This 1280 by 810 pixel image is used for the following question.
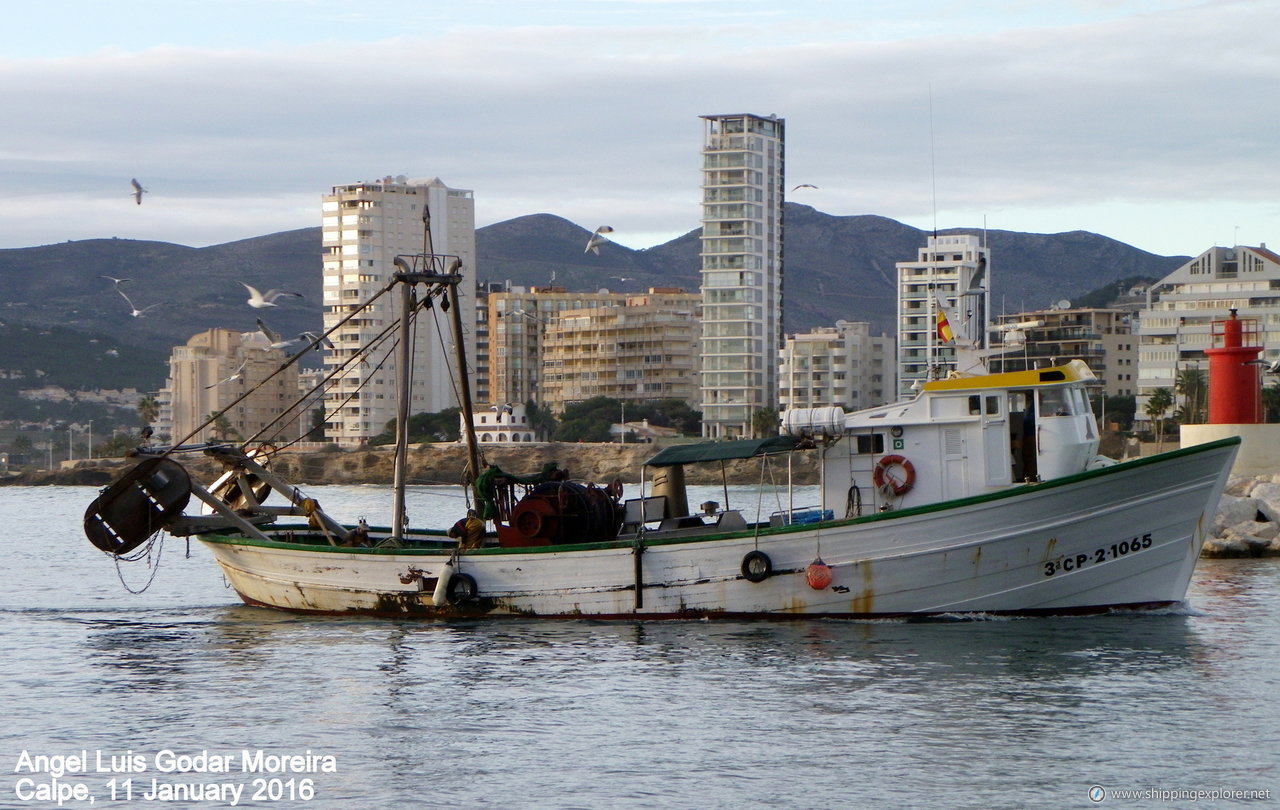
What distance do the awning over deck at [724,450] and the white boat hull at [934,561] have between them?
5.58ft

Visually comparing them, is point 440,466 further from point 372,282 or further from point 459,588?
point 459,588

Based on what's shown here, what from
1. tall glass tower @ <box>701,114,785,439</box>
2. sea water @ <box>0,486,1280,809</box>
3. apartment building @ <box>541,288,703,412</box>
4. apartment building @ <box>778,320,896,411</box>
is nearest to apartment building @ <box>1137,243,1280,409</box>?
apartment building @ <box>778,320,896,411</box>

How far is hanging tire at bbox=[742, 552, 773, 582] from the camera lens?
1043 inches

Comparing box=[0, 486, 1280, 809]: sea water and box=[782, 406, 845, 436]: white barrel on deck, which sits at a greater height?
box=[782, 406, 845, 436]: white barrel on deck

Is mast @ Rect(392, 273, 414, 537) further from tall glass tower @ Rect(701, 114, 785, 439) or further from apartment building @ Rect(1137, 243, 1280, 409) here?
tall glass tower @ Rect(701, 114, 785, 439)

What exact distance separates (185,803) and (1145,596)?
16786mm

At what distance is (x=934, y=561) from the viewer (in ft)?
85.2

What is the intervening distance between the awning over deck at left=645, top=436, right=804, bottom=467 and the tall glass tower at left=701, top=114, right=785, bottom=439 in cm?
13365

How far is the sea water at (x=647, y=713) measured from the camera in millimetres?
17750

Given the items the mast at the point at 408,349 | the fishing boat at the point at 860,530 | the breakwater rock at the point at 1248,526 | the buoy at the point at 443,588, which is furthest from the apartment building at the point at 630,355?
the buoy at the point at 443,588

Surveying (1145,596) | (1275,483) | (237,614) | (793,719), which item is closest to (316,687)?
(793,719)

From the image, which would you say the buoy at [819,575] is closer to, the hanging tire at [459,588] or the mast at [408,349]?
the hanging tire at [459,588]

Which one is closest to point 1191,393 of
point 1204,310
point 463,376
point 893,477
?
point 1204,310

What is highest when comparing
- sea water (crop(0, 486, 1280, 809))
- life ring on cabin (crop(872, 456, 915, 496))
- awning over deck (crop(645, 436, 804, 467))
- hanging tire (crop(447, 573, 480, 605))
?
awning over deck (crop(645, 436, 804, 467))
